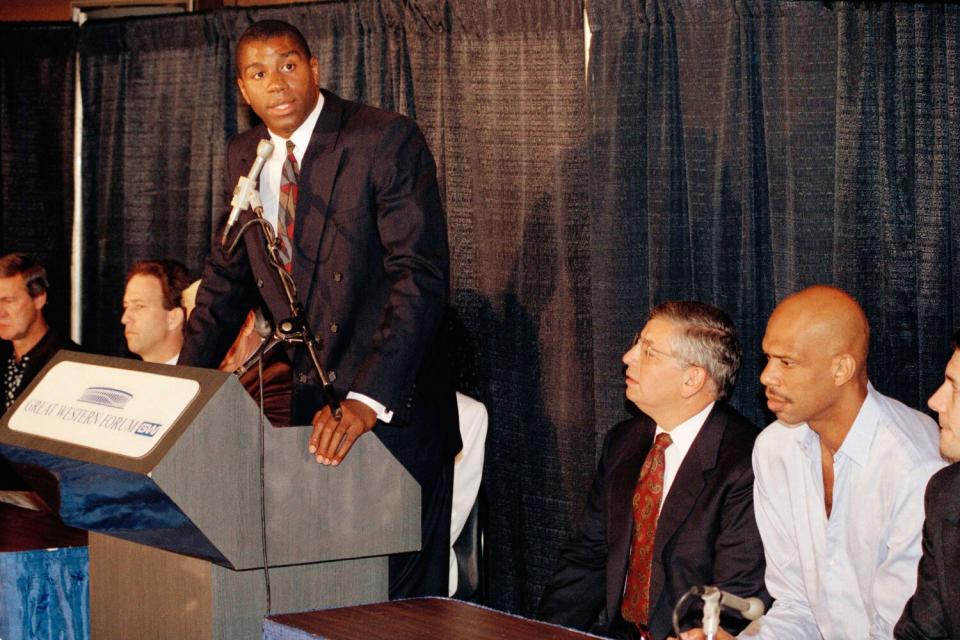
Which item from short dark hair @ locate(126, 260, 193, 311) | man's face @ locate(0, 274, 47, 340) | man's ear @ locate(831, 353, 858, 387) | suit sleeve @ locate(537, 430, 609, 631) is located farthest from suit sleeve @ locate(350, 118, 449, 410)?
man's face @ locate(0, 274, 47, 340)

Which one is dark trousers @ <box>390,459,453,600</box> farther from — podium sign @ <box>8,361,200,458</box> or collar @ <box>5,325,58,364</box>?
collar @ <box>5,325,58,364</box>

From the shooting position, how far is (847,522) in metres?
2.93

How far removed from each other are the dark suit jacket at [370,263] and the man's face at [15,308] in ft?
7.20

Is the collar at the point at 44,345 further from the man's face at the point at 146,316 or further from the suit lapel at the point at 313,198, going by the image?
the suit lapel at the point at 313,198

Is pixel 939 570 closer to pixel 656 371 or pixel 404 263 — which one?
pixel 656 371

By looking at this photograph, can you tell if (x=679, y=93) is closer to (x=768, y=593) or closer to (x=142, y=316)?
(x=768, y=593)

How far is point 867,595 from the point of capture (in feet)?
9.53

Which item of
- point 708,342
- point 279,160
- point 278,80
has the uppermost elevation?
point 278,80

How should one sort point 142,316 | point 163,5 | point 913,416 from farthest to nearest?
1. point 163,5
2. point 142,316
3. point 913,416

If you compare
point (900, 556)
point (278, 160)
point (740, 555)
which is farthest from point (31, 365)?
point (900, 556)

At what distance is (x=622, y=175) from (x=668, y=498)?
1.27 metres

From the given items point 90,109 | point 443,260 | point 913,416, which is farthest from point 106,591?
point 90,109

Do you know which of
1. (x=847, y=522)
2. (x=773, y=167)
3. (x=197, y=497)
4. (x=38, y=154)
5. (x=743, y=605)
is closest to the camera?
(x=743, y=605)

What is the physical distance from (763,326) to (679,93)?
781 mm
